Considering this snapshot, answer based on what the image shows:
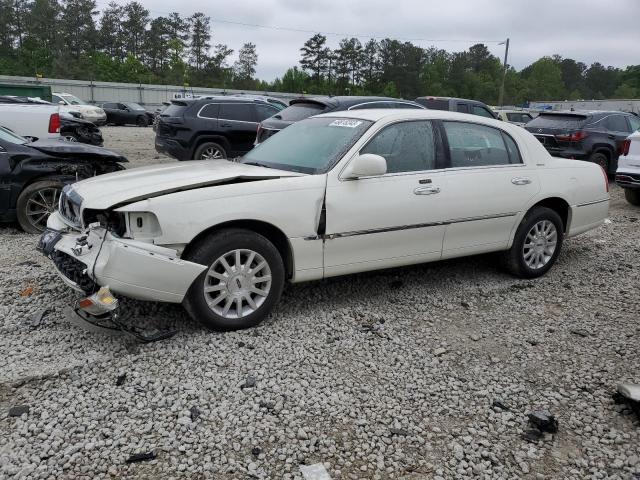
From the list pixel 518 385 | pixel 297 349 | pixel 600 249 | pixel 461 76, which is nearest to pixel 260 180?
pixel 297 349

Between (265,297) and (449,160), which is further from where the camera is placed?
(449,160)

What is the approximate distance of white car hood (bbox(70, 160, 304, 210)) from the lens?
3.88m

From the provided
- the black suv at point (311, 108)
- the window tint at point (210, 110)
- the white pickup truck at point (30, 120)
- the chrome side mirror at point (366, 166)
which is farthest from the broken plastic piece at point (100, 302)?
the window tint at point (210, 110)

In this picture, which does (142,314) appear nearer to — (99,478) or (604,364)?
(99,478)

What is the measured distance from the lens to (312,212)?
14.0 feet

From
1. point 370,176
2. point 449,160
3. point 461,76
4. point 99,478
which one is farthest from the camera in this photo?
point 461,76

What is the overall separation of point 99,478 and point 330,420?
3.99 feet

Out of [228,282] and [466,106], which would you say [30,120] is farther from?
[466,106]

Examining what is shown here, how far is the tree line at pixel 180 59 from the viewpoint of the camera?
229 ft

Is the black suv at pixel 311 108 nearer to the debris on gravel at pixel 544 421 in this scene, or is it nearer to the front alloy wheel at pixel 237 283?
the front alloy wheel at pixel 237 283

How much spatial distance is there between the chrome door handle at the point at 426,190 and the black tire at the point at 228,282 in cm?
133

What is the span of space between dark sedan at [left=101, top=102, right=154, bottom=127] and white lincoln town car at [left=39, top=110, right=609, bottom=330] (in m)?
29.2

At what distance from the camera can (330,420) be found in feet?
10.5

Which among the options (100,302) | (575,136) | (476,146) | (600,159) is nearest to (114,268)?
(100,302)
